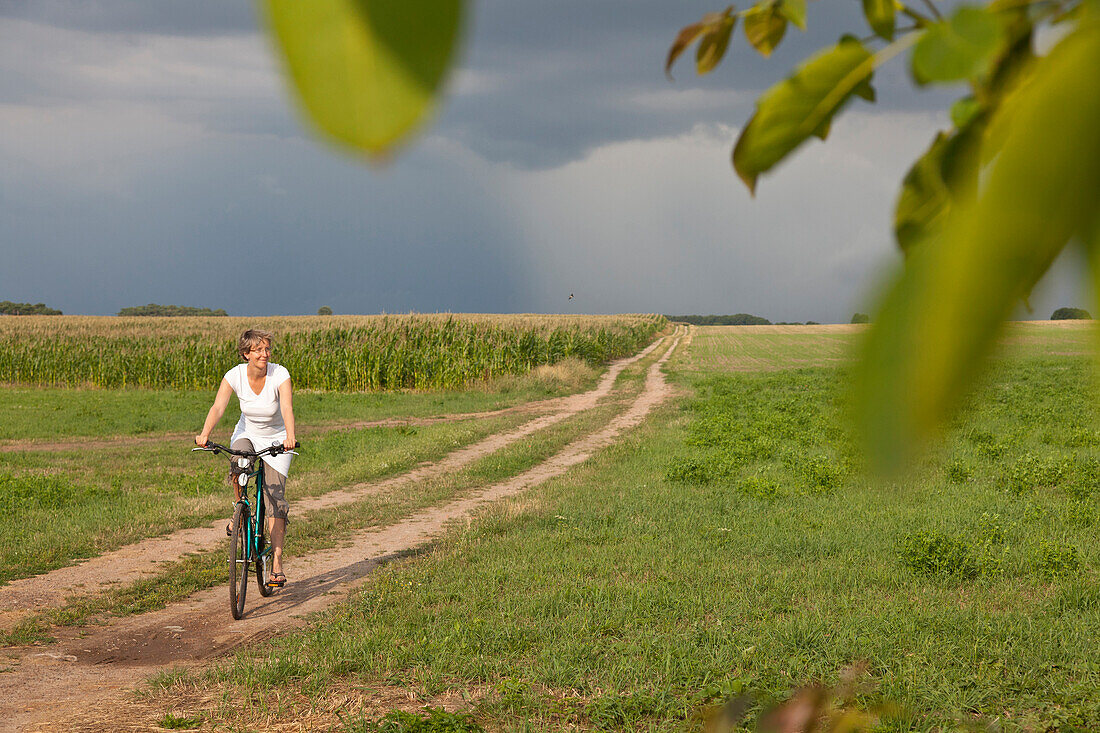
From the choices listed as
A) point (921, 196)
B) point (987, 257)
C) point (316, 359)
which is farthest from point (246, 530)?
point (316, 359)

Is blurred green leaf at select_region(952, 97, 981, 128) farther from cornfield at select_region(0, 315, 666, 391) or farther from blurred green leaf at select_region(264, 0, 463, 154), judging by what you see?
cornfield at select_region(0, 315, 666, 391)

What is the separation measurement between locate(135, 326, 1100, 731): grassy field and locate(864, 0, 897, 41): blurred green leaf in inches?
86.0

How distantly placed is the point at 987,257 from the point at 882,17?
7.7 inches

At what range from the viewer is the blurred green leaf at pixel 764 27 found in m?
0.46

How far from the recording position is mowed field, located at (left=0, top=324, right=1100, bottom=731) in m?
4.35

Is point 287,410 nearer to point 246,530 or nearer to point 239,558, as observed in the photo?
point 246,530

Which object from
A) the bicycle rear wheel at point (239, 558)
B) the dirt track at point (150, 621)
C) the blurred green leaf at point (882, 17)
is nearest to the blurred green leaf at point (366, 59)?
the blurred green leaf at point (882, 17)

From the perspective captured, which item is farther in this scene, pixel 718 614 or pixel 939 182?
pixel 718 614

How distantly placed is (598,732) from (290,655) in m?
2.04

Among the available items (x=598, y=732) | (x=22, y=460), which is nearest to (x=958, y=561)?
(x=598, y=732)

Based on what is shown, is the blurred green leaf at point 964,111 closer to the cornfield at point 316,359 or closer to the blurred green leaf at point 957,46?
the blurred green leaf at point 957,46

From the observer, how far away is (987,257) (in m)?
0.20

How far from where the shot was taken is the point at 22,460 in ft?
41.8

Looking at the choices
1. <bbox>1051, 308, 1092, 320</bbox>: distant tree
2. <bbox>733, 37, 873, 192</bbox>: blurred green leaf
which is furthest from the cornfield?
<bbox>1051, 308, 1092, 320</bbox>: distant tree
